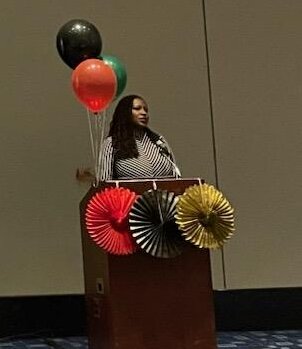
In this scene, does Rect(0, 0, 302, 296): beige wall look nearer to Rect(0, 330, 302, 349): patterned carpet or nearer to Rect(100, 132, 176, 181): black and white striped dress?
Rect(0, 330, 302, 349): patterned carpet

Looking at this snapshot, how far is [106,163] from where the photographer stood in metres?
2.10

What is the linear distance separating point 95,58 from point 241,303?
4.01 feet

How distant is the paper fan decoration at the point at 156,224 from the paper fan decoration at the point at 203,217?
32 millimetres

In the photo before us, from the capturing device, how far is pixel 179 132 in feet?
9.61

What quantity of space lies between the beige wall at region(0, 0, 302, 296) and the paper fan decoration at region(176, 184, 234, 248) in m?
0.93

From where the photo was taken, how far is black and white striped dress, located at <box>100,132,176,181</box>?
210 cm

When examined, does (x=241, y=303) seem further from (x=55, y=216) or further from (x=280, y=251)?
(x=55, y=216)

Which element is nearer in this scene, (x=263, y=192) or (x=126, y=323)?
(x=126, y=323)

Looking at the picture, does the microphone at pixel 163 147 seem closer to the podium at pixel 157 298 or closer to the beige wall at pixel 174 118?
the podium at pixel 157 298

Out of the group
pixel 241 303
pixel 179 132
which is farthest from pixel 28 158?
pixel 241 303

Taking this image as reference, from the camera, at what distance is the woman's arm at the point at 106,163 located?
2098 millimetres

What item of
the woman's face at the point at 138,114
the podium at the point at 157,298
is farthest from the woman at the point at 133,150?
the podium at the point at 157,298

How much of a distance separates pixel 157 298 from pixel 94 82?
66 cm

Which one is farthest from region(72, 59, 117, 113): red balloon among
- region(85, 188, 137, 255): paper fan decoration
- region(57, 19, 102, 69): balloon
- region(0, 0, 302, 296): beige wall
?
region(0, 0, 302, 296): beige wall
